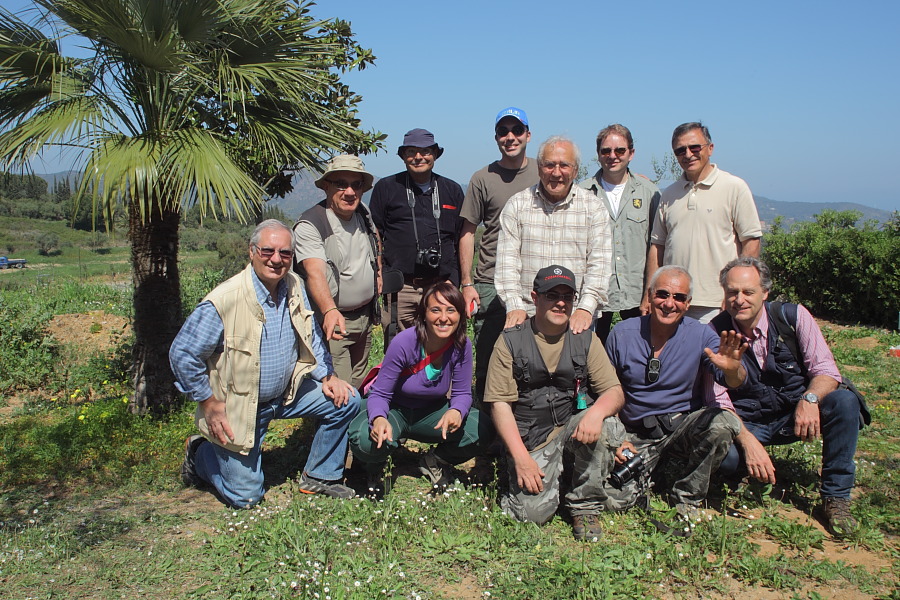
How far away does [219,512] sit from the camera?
151 inches

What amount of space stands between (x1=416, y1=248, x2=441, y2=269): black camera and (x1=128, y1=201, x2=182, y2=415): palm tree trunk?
204 cm

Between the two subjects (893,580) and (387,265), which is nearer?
(893,580)

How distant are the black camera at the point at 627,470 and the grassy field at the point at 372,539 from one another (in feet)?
0.69

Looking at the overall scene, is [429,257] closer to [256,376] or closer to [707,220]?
[256,376]

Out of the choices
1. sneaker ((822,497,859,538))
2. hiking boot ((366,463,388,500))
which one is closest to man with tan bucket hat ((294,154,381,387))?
hiking boot ((366,463,388,500))

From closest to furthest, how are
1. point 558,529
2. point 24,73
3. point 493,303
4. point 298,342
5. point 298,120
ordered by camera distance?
point 558,529, point 298,342, point 24,73, point 493,303, point 298,120

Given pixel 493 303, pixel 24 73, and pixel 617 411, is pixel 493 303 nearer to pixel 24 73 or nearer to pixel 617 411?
pixel 617 411

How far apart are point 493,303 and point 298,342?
57.7 inches

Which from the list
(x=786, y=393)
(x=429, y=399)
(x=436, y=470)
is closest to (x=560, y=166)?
(x=429, y=399)

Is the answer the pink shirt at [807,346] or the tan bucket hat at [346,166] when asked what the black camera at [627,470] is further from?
the tan bucket hat at [346,166]

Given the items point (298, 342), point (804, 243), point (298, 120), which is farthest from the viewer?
point (804, 243)

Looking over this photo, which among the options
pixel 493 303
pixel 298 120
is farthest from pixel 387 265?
pixel 298 120

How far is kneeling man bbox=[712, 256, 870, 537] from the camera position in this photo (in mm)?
3637

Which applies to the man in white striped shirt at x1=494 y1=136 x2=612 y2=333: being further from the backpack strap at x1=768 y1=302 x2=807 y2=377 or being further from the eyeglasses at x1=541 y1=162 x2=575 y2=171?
the backpack strap at x1=768 y1=302 x2=807 y2=377
